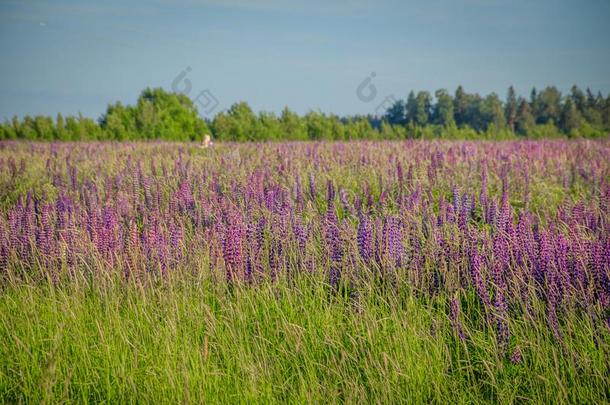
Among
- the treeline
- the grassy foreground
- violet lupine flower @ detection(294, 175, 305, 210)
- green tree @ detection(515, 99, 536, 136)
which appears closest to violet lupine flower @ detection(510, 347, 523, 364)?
the grassy foreground

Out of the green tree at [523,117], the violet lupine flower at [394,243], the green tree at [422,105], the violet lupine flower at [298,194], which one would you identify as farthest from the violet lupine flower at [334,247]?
the green tree at [523,117]

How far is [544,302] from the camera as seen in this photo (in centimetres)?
342

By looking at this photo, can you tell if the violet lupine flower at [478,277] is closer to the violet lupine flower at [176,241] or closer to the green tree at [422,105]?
the violet lupine flower at [176,241]

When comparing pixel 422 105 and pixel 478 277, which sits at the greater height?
pixel 422 105

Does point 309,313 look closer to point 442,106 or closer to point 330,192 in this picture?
point 330,192

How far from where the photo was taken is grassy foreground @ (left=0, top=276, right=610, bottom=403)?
2.68 m

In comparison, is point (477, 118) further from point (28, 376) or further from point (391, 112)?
point (28, 376)

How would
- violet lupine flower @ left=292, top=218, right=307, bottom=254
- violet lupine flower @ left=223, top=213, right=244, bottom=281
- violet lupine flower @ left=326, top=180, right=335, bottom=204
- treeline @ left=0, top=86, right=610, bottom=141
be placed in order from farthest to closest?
treeline @ left=0, top=86, right=610, bottom=141 → violet lupine flower @ left=326, top=180, right=335, bottom=204 → violet lupine flower @ left=292, top=218, right=307, bottom=254 → violet lupine flower @ left=223, top=213, right=244, bottom=281

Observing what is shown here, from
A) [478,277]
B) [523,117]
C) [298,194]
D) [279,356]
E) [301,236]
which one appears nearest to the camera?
[279,356]

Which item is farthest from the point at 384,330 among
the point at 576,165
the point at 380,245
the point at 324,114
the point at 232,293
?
the point at 324,114

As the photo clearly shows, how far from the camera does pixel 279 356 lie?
10.1 ft

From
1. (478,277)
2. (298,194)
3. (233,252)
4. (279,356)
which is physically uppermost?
(298,194)

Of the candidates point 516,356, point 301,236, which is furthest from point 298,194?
point 516,356

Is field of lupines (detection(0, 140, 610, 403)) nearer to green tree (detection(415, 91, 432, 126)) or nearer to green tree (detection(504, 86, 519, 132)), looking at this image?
green tree (detection(415, 91, 432, 126))
